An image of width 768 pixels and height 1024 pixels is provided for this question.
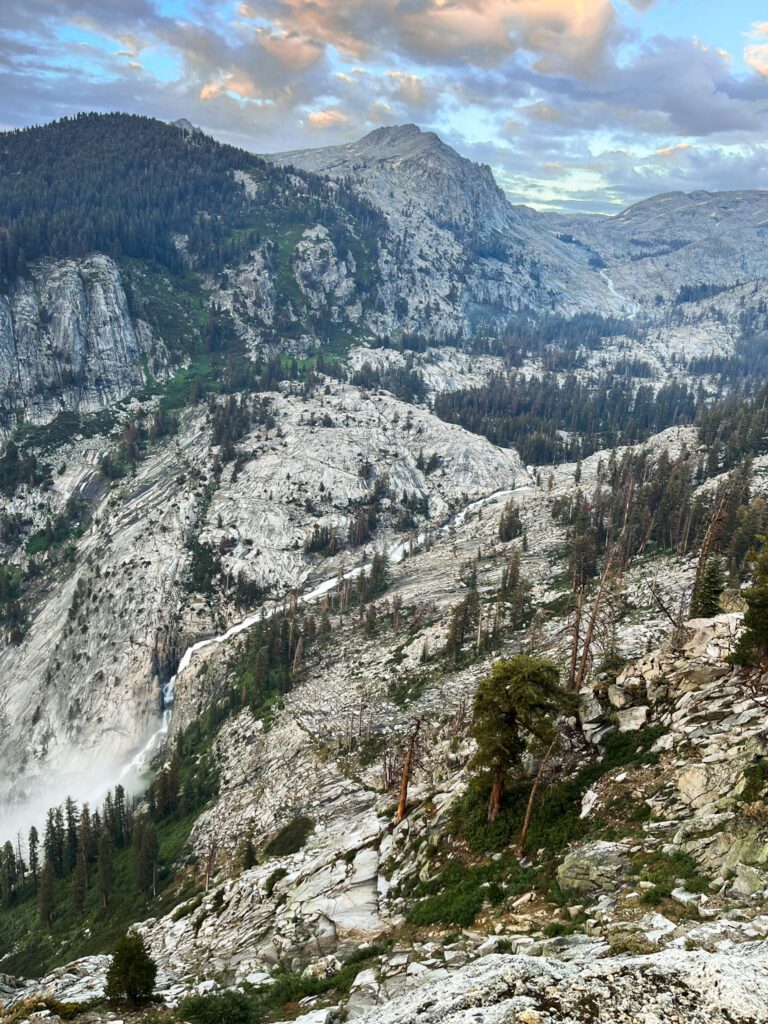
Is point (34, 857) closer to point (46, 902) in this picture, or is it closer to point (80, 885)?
point (46, 902)

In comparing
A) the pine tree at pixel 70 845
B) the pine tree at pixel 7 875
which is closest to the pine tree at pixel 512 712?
the pine tree at pixel 70 845

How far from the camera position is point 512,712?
35938 mm

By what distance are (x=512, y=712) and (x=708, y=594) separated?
81.9 feet

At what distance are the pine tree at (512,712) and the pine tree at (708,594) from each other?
20939mm

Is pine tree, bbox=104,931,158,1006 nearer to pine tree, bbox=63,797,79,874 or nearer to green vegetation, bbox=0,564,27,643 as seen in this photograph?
pine tree, bbox=63,797,79,874

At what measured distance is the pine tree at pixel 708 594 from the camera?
49.6 metres

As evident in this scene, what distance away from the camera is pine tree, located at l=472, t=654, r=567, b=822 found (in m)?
35.2

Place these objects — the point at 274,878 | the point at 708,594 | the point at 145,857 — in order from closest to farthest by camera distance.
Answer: the point at 274,878 < the point at 708,594 < the point at 145,857

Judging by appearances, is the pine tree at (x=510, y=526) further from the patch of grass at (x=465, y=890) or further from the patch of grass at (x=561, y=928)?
the patch of grass at (x=561, y=928)

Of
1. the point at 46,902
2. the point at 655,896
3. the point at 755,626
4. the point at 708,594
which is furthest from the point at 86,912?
the point at 755,626

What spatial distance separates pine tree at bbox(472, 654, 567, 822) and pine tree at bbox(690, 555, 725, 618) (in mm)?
20939

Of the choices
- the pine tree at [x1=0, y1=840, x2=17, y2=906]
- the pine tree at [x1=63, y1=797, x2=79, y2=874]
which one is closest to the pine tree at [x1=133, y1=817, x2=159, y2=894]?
the pine tree at [x1=63, y1=797, x2=79, y2=874]

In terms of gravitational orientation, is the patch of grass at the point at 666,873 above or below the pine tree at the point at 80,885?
above

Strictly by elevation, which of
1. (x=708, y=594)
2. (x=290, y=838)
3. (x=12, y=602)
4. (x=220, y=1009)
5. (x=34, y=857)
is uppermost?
A: (x=708, y=594)
